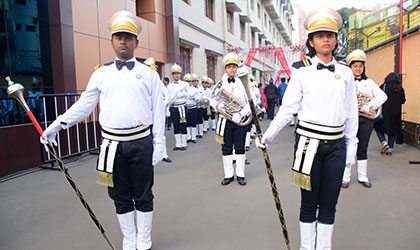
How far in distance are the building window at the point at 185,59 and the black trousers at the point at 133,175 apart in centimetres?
1215

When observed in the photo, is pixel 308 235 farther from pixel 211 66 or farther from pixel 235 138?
pixel 211 66

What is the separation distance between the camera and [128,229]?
305 centimetres

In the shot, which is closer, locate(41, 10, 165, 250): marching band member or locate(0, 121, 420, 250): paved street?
locate(41, 10, 165, 250): marching band member

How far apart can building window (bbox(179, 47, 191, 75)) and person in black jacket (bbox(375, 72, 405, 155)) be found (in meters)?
9.42

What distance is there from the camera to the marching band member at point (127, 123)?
2.81 meters

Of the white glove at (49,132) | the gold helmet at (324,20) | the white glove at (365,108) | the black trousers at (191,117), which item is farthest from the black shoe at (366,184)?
the black trousers at (191,117)

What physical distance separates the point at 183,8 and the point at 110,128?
12568mm

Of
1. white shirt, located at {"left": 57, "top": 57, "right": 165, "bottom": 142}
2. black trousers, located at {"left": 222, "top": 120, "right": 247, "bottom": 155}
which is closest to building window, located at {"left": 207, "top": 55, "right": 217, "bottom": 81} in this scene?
black trousers, located at {"left": 222, "top": 120, "right": 247, "bottom": 155}

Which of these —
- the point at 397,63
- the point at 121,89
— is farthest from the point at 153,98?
the point at 397,63

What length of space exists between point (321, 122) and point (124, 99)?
5.62ft

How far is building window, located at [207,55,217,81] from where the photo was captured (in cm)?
1921

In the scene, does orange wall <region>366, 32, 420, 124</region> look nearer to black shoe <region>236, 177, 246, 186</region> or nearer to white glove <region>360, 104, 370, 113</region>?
white glove <region>360, 104, 370, 113</region>

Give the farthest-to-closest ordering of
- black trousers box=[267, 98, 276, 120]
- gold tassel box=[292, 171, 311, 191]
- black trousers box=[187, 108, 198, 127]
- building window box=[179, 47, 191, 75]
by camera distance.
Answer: black trousers box=[267, 98, 276, 120] → building window box=[179, 47, 191, 75] → black trousers box=[187, 108, 198, 127] → gold tassel box=[292, 171, 311, 191]

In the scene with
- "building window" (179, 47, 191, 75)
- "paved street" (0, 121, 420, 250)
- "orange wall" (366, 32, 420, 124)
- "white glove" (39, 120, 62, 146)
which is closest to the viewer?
"white glove" (39, 120, 62, 146)
